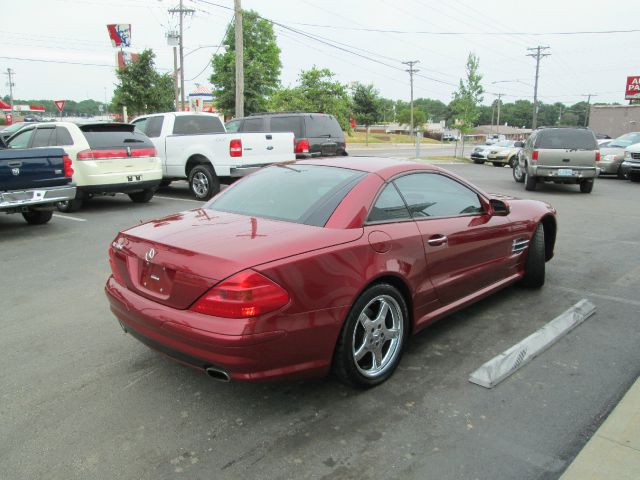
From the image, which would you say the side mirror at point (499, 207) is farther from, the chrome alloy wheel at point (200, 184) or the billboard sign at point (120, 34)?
the billboard sign at point (120, 34)

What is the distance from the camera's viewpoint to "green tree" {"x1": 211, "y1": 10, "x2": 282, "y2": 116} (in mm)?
41531

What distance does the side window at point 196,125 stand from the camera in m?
12.4

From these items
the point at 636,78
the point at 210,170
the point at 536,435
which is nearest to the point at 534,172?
the point at 210,170

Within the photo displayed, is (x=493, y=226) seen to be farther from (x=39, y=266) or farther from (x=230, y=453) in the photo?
(x=39, y=266)

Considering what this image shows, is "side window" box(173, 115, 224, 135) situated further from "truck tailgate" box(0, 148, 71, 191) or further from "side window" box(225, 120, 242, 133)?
"truck tailgate" box(0, 148, 71, 191)

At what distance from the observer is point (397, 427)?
2.98 m

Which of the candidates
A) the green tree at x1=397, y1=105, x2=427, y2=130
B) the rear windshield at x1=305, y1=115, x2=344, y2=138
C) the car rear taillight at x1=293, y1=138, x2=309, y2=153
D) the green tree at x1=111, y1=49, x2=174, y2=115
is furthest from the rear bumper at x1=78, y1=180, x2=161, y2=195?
the green tree at x1=397, y1=105, x2=427, y2=130

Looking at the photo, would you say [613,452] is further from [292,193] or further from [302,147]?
[302,147]

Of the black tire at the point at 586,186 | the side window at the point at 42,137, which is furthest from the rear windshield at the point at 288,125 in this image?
the black tire at the point at 586,186

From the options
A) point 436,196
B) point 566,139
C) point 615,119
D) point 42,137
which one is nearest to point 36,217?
point 42,137

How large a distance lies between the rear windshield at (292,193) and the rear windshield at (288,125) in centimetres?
988

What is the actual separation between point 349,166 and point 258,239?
1.26m

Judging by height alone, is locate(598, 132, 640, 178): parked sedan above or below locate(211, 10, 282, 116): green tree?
below

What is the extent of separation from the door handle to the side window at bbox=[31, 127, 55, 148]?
885 cm
